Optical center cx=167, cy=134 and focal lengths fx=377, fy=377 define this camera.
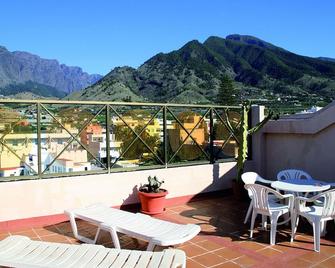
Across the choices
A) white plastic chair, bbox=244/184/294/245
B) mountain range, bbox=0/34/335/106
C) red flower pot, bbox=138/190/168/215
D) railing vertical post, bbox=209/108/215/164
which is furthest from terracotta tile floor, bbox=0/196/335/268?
mountain range, bbox=0/34/335/106

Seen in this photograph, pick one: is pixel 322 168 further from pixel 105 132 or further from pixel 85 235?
pixel 85 235

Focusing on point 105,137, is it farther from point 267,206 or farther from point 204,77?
point 204,77

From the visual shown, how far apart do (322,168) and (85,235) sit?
443 centimetres

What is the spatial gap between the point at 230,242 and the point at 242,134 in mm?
2960

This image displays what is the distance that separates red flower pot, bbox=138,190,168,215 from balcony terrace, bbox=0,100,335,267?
0.55 feet

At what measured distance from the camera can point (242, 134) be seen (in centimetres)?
732

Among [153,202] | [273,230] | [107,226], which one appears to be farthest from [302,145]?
[107,226]

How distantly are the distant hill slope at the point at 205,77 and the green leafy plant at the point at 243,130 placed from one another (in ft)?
129

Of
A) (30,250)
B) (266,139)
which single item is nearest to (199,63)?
(266,139)

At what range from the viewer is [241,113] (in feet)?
25.2

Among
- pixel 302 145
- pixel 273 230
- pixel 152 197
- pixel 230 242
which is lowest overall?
pixel 230 242

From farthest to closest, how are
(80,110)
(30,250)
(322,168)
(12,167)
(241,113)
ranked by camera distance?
(241,113)
(322,168)
(80,110)
(12,167)
(30,250)

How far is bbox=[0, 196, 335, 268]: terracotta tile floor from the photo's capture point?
163 inches

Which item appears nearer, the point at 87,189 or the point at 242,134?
the point at 87,189
